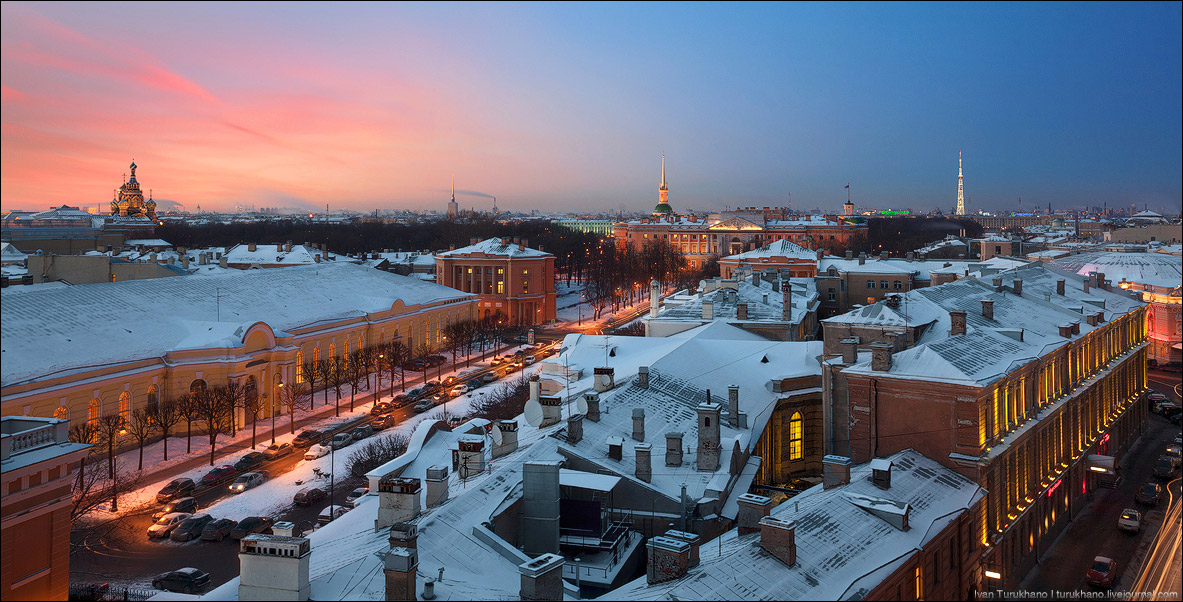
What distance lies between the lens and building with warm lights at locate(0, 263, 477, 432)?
2830 centimetres

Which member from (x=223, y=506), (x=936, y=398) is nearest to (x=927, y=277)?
(x=936, y=398)

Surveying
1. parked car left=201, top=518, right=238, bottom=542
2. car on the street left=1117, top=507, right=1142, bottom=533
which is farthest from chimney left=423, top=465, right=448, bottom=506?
car on the street left=1117, top=507, right=1142, bottom=533

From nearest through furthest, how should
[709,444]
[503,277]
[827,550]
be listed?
1. [827,550]
2. [709,444]
3. [503,277]

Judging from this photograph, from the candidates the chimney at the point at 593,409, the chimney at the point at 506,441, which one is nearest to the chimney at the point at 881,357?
the chimney at the point at 593,409

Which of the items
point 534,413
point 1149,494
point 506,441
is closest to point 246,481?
point 534,413

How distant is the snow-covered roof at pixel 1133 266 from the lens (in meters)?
66.5

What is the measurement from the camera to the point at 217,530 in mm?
27188

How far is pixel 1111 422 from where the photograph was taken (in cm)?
3728

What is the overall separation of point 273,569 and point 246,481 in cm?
1983

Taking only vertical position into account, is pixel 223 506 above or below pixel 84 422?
below

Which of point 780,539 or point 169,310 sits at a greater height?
point 169,310

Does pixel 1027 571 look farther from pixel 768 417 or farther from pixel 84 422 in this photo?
pixel 84 422

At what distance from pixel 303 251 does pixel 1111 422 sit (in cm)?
6868

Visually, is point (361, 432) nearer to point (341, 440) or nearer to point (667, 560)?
point (341, 440)
